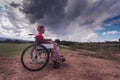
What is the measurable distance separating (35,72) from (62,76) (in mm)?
707

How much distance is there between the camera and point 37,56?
10.4 feet

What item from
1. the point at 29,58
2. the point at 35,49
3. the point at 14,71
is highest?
the point at 35,49

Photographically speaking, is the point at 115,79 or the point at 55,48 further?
the point at 55,48

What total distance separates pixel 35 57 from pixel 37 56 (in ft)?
0.24

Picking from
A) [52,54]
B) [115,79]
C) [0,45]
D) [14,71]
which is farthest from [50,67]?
[0,45]

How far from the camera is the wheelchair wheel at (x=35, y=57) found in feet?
9.99

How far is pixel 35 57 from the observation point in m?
3.20

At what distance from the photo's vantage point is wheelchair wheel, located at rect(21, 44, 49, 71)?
9.99 feet

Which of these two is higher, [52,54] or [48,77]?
[52,54]

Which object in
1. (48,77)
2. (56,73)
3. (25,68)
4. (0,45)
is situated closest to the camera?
(48,77)

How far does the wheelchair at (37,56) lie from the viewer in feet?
10.0

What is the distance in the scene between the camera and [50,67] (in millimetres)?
3205

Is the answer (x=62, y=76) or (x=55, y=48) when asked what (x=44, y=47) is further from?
(x=62, y=76)

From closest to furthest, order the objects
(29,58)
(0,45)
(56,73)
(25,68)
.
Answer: (56,73), (25,68), (29,58), (0,45)
